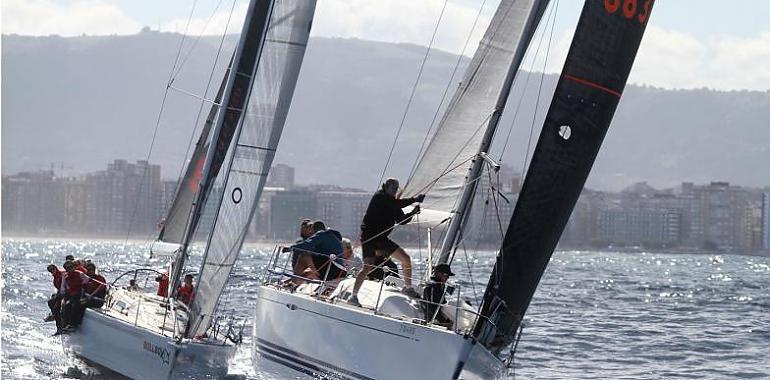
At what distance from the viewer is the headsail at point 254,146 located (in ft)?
41.5

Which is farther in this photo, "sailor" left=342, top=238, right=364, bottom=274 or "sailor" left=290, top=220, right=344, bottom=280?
"sailor" left=290, top=220, right=344, bottom=280

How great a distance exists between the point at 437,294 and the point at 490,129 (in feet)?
7.16

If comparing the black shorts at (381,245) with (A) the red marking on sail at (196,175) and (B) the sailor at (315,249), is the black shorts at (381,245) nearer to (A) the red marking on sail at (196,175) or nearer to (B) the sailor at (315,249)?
(B) the sailor at (315,249)

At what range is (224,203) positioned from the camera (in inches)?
499

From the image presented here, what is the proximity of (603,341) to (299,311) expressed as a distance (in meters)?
9.51

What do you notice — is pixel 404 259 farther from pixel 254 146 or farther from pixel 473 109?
pixel 473 109

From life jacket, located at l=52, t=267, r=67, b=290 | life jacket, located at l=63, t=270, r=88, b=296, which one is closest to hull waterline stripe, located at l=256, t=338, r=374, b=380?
life jacket, located at l=63, t=270, r=88, b=296

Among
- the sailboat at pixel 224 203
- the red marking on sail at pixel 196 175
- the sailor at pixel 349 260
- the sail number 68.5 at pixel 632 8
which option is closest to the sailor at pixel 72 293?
the sailboat at pixel 224 203

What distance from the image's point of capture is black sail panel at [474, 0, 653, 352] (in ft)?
35.4

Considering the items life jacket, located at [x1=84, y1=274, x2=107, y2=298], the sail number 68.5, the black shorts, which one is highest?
the sail number 68.5

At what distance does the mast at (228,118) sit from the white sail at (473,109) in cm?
187

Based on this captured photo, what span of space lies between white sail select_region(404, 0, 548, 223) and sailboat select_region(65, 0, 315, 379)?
1.54 metres

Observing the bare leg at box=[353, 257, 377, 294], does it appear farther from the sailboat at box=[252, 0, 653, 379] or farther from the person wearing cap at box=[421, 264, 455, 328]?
the person wearing cap at box=[421, 264, 455, 328]

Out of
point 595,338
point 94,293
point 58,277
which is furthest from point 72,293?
point 595,338
